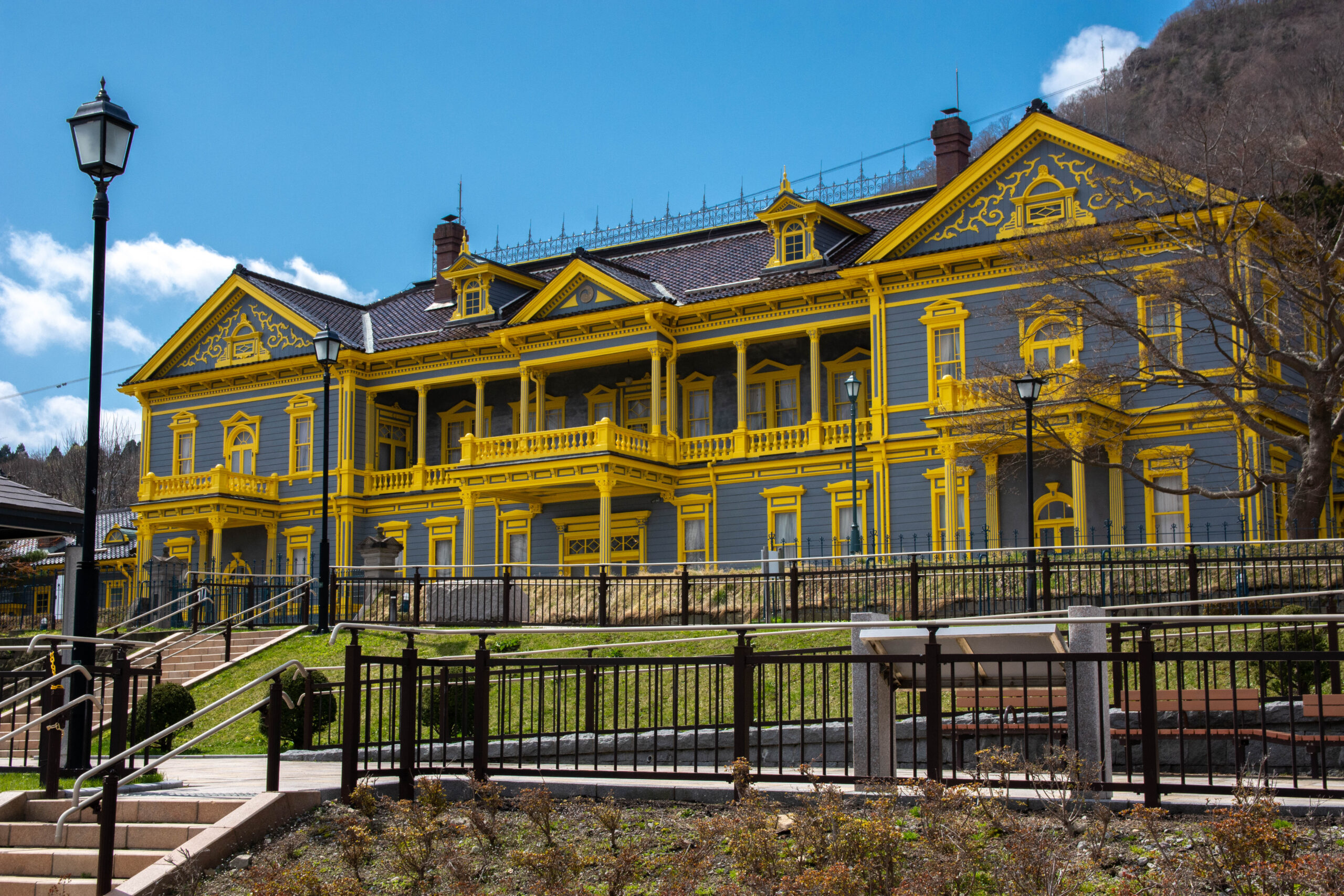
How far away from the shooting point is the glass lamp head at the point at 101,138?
12258mm

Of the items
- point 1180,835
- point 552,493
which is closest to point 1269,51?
point 552,493

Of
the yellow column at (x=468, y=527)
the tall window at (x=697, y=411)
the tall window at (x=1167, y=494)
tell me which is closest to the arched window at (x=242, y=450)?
the yellow column at (x=468, y=527)

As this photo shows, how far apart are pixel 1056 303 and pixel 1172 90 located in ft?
221

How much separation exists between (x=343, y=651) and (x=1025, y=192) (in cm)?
1953

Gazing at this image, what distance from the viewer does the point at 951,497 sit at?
30.6 metres

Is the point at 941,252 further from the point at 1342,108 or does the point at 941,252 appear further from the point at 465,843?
the point at 465,843

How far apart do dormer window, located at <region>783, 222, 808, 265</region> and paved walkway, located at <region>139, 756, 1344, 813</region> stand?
25400 millimetres

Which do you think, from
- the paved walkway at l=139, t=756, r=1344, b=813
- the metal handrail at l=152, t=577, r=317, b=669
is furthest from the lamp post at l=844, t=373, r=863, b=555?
the paved walkway at l=139, t=756, r=1344, b=813

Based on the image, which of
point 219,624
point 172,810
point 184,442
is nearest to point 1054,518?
point 219,624

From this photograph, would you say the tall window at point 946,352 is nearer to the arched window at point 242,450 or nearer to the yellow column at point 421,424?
the yellow column at point 421,424

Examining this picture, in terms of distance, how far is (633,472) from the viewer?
35.7 meters

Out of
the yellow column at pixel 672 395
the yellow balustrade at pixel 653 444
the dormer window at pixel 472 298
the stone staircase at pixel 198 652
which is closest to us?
the stone staircase at pixel 198 652

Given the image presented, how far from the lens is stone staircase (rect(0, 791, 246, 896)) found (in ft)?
33.3

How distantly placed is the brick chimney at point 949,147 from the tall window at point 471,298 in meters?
14.7
